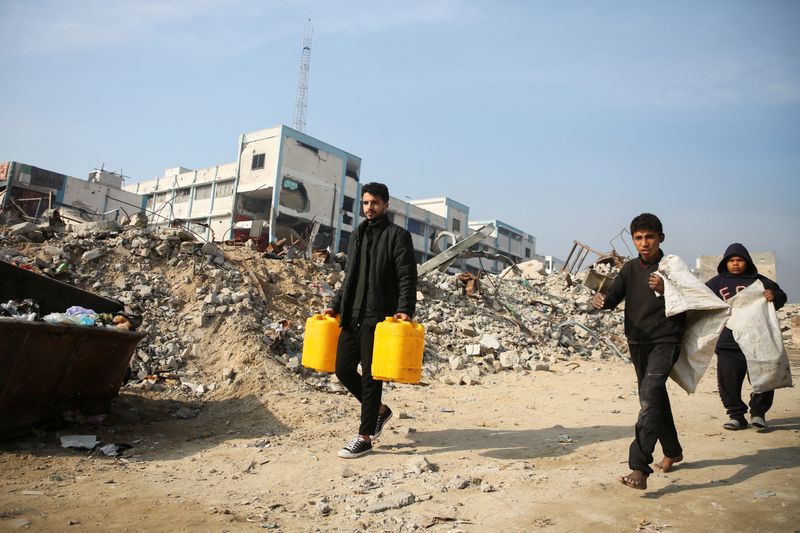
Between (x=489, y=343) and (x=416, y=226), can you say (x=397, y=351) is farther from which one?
(x=416, y=226)

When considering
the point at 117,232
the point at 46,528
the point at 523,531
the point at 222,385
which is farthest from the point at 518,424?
the point at 117,232

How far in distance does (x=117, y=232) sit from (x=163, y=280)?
1521 millimetres

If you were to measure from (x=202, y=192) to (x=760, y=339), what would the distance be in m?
36.2

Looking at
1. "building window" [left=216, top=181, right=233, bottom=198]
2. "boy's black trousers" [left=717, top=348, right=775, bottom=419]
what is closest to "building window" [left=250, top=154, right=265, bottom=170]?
"building window" [left=216, top=181, right=233, bottom=198]

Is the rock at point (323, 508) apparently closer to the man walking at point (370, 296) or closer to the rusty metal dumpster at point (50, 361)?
the man walking at point (370, 296)

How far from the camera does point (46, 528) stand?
2170mm

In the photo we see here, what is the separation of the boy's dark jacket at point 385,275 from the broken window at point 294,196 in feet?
96.8

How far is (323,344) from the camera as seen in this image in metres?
3.76

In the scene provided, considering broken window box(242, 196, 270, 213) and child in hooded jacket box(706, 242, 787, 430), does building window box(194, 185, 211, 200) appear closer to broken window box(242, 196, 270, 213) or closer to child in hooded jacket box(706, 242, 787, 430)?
broken window box(242, 196, 270, 213)

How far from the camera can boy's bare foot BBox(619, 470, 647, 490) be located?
2666mm

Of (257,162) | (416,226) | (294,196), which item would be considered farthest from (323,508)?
(416,226)

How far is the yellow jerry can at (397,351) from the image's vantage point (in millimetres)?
3291

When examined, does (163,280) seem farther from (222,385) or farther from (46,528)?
(46,528)

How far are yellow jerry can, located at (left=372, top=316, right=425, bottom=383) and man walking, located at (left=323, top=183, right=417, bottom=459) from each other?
0.41 feet
